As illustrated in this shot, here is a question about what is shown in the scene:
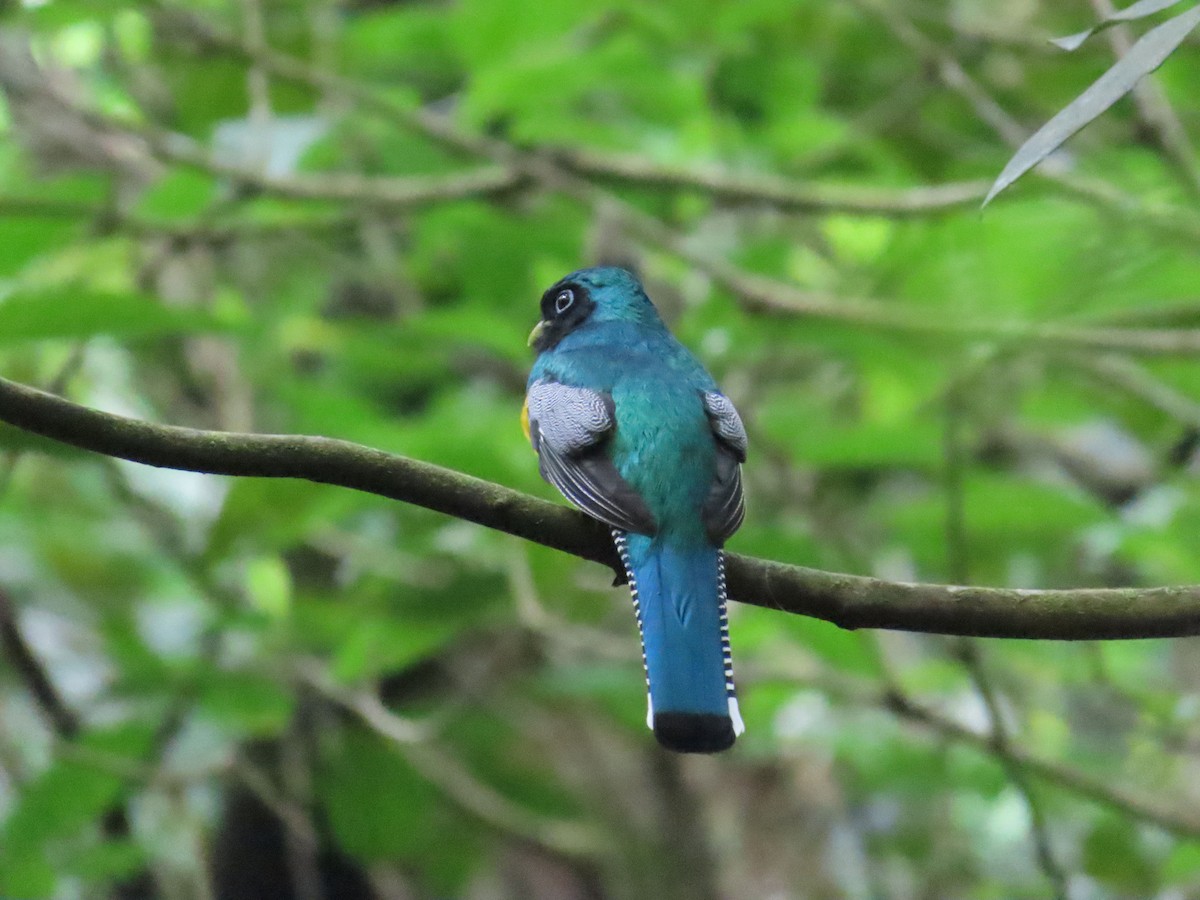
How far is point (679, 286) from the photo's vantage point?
4.92 metres

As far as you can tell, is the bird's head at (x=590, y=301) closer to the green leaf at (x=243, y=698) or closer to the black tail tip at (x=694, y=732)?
the green leaf at (x=243, y=698)

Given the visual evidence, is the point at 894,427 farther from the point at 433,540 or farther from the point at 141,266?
the point at 141,266

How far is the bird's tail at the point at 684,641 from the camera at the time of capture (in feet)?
6.55

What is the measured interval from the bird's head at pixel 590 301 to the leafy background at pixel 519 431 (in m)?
0.12

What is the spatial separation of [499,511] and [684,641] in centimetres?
47

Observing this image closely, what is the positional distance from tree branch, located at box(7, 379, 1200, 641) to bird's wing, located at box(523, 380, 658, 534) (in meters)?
0.46

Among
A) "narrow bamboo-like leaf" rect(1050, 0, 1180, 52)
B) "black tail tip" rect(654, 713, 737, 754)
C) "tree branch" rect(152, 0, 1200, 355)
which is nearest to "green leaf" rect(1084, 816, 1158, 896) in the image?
"tree branch" rect(152, 0, 1200, 355)

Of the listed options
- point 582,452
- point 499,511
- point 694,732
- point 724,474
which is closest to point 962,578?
point 724,474

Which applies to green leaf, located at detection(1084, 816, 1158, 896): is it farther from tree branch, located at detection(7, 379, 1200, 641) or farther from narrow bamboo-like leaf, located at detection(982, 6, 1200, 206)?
narrow bamboo-like leaf, located at detection(982, 6, 1200, 206)

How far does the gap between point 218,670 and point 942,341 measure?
1973 mm

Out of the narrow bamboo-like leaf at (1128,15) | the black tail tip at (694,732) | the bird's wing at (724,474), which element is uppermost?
the bird's wing at (724,474)

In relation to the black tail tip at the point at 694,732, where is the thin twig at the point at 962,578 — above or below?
above

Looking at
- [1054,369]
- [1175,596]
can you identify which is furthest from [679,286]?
[1175,596]

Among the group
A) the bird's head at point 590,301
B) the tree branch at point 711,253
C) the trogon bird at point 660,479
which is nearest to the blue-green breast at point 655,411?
the trogon bird at point 660,479
